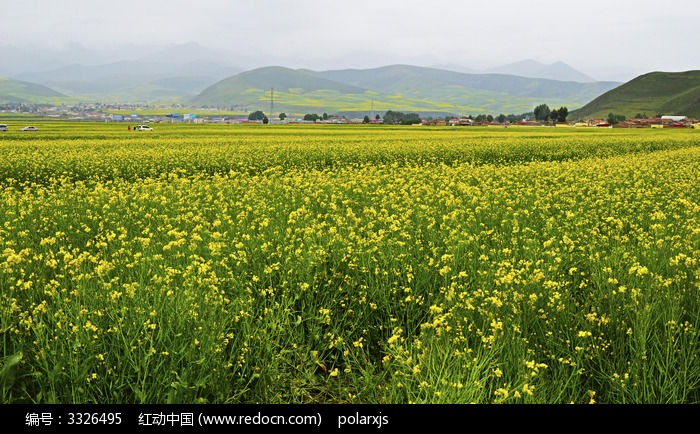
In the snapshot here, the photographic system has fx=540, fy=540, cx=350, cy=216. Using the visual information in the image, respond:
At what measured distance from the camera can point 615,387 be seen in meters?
5.00

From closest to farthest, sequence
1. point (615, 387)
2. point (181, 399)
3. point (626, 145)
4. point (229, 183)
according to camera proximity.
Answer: point (181, 399) → point (615, 387) → point (229, 183) → point (626, 145)

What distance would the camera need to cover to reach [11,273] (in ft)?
22.5

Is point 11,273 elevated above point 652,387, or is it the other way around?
point 11,273

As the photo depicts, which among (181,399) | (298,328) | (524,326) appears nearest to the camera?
(181,399)

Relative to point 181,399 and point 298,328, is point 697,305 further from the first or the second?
point 181,399

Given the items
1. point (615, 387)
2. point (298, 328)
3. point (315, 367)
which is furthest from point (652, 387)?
point (298, 328)

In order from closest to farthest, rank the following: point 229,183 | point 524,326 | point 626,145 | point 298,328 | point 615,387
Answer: point 615,387 → point 524,326 → point 298,328 → point 229,183 → point 626,145

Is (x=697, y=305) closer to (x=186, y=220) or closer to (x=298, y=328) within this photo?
(x=298, y=328)

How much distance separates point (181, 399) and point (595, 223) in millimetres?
8994

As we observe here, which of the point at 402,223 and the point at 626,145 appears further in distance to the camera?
the point at 626,145

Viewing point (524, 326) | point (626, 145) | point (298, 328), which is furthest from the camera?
point (626, 145)

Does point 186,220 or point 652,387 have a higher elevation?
point 186,220

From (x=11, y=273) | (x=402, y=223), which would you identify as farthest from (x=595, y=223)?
(x=11, y=273)

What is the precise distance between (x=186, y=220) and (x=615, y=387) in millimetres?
8009
